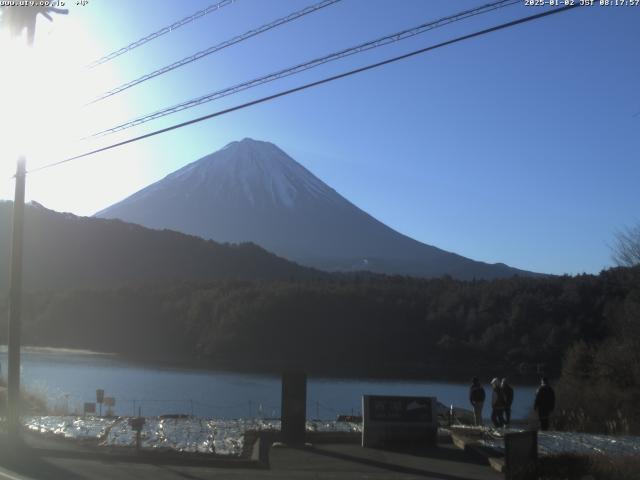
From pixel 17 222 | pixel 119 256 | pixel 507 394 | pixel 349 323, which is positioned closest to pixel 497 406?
pixel 507 394

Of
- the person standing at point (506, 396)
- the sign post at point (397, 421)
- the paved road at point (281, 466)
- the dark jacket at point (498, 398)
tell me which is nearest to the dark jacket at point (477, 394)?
the person standing at point (506, 396)

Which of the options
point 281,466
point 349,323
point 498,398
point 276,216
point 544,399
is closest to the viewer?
point 281,466

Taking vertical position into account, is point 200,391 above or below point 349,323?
below

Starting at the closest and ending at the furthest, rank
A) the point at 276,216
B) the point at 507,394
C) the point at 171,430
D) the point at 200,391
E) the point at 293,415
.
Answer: the point at 293,415, the point at 171,430, the point at 507,394, the point at 200,391, the point at 276,216

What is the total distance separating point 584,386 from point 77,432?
734 inches

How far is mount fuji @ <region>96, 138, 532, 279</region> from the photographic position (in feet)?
424

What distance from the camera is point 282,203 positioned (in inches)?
5645

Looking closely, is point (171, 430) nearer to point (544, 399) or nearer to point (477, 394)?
point (477, 394)

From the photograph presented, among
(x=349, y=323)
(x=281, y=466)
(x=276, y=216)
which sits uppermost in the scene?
(x=276, y=216)

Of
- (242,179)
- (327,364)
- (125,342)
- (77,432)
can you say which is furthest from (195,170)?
(77,432)

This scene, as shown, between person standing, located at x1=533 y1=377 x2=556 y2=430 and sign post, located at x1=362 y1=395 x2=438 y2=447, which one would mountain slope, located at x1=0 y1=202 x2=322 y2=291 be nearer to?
person standing, located at x1=533 y1=377 x2=556 y2=430

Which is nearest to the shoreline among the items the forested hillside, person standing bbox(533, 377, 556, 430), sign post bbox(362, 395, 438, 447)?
the forested hillside

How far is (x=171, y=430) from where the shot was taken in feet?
58.1

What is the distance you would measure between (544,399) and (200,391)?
19.2 meters
